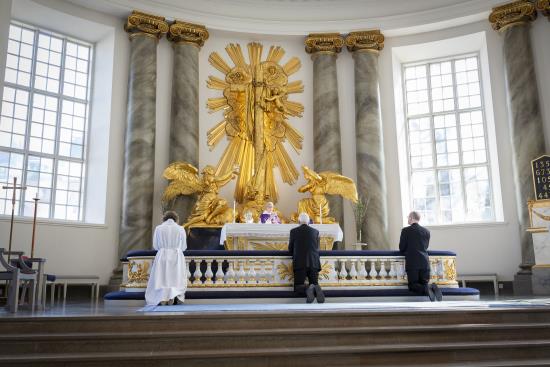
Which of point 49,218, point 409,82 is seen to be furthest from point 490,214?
point 49,218

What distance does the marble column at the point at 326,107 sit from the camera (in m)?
14.7

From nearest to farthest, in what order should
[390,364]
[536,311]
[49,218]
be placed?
[390,364] → [536,311] → [49,218]

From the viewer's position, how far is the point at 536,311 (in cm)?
710

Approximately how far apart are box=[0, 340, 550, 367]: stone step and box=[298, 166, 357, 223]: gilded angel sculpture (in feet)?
23.2

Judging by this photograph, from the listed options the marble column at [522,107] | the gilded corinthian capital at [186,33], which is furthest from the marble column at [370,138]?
A: the gilded corinthian capital at [186,33]

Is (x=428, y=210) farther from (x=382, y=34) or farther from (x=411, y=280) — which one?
(x=411, y=280)

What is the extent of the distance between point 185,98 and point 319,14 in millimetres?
4569

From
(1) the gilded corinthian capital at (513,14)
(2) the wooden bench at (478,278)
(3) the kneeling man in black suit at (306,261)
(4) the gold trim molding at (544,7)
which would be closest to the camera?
(3) the kneeling man in black suit at (306,261)

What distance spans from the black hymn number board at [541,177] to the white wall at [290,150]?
1.10m

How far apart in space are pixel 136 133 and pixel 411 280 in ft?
25.3

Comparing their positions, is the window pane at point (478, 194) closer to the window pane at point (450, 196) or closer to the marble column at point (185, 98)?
the window pane at point (450, 196)

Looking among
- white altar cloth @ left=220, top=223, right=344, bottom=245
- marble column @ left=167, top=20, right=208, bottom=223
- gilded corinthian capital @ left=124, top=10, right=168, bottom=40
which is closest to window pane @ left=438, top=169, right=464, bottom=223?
white altar cloth @ left=220, top=223, right=344, bottom=245

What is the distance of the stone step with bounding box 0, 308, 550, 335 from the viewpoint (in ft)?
20.8

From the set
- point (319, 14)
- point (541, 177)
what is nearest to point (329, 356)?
point (541, 177)
